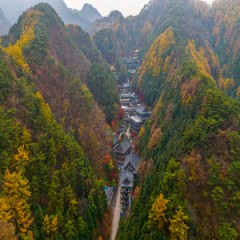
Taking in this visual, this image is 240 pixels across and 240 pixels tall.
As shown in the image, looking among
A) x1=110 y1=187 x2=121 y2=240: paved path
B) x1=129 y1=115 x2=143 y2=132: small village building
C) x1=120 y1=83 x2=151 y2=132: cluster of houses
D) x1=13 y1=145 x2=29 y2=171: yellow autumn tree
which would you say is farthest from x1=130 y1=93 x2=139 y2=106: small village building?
x1=13 y1=145 x2=29 y2=171: yellow autumn tree

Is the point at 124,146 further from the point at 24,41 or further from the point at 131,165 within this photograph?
the point at 24,41

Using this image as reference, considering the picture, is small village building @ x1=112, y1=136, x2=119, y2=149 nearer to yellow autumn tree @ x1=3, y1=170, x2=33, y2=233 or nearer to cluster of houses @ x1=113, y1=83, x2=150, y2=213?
cluster of houses @ x1=113, y1=83, x2=150, y2=213

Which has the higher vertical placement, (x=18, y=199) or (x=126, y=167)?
(x=18, y=199)

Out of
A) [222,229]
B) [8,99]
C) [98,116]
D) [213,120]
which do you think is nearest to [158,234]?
[222,229]

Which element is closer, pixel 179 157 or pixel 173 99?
pixel 179 157

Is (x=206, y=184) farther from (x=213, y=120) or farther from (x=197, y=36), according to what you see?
(x=197, y=36)

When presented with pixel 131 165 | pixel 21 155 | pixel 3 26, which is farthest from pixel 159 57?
pixel 3 26
